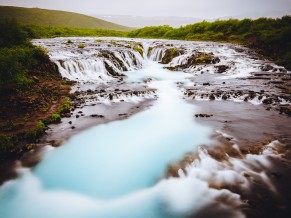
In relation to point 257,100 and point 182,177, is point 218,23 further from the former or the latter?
point 182,177

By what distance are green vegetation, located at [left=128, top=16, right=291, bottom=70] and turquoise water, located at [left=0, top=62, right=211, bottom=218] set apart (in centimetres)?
1411

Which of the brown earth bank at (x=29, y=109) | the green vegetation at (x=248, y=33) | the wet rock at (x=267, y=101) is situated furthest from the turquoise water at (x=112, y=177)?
the green vegetation at (x=248, y=33)

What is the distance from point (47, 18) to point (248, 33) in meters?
88.2

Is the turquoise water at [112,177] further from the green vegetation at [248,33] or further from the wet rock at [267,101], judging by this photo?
the green vegetation at [248,33]

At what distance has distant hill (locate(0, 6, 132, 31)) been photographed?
82.0m

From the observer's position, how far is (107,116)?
9375mm

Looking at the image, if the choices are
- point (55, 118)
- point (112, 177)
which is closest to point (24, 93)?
point (55, 118)

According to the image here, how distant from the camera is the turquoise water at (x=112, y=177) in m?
4.90

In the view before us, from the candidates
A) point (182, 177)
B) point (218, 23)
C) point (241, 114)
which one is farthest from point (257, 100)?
point (218, 23)

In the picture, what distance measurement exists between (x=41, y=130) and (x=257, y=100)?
999cm

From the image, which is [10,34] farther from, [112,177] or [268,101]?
[268,101]

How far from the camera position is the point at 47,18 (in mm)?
91812

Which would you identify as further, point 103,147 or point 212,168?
point 103,147

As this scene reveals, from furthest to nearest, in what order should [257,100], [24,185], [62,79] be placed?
[62,79]
[257,100]
[24,185]
